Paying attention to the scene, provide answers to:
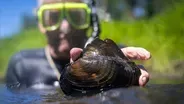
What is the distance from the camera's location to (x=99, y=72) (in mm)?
2303

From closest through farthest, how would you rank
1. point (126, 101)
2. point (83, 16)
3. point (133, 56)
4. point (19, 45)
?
point (126, 101) → point (133, 56) → point (83, 16) → point (19, 45)

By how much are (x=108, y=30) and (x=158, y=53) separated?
55.6 inches

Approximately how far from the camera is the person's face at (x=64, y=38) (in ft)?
13.4

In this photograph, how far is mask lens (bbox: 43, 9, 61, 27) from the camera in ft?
14.0

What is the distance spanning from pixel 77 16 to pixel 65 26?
0.93 ft

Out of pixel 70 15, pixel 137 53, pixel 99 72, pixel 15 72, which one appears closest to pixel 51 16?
pixel 70 15

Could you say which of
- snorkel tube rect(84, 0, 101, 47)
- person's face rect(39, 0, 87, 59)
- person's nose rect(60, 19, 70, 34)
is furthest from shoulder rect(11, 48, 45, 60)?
snorkel tube rect(84, 0, 101, 47)

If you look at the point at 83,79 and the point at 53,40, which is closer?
the point at 83,79

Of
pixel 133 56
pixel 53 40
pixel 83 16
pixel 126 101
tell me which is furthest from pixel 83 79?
pixel 83 16

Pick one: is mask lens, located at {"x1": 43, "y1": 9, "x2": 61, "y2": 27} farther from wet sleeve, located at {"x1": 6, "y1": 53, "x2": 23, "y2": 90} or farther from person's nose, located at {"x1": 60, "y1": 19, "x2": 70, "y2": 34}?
wet sleeve, located at {"x1": 6, "y1": 53, "x2": 23, "y2": 90}

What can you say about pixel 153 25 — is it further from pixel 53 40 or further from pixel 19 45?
pixel 53 40

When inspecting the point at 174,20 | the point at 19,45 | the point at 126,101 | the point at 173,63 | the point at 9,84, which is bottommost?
the point at 19,45

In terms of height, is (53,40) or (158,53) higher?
(53,40)

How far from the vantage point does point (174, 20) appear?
10695mm
